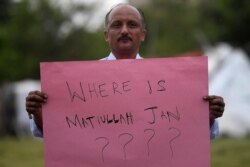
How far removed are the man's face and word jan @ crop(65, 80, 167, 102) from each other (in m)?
0.25

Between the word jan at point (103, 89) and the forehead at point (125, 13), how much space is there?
383 millimetres

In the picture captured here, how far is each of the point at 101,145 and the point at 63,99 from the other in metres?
0.29

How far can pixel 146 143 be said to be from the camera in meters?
3.39

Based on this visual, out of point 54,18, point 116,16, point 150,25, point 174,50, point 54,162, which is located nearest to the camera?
point 54,162

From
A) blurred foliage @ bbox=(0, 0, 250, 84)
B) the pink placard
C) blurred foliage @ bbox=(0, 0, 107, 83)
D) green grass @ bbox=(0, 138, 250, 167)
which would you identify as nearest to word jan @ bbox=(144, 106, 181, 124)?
the pink placard

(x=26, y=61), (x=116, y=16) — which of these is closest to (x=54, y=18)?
(x=26, y=61)

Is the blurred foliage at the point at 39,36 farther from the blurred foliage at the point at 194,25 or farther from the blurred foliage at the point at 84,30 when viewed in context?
the blurred foliage at the point at 194,25

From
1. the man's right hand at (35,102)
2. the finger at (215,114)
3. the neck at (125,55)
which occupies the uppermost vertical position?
the neck at (125,55)

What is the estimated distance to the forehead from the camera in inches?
143

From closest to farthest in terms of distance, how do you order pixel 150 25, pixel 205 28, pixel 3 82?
pixel 3 82 → pixel 205 28 → pixel 150 25

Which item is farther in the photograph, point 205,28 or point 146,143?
point 205,28

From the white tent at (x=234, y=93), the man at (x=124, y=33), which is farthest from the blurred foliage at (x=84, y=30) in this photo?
the man at (x=124, y=33)

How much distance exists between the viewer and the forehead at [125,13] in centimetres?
364

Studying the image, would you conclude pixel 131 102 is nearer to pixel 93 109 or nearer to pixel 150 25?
pixel 93 109
